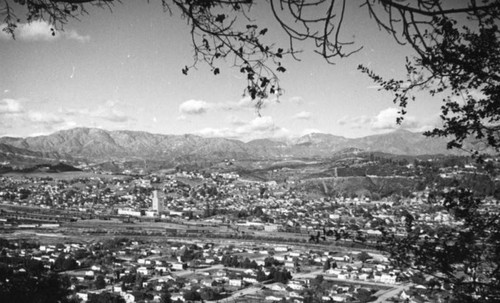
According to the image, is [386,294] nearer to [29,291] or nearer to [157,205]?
[29,291]

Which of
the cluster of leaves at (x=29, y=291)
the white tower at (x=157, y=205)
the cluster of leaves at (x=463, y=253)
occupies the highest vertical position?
the cluster of leaves at (x=463, y=253)

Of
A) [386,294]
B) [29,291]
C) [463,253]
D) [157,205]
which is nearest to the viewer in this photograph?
[463,253]

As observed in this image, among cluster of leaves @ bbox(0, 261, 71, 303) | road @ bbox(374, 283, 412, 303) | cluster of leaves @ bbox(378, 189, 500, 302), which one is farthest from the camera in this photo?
road @ bbox(374, 283, 412, 303)

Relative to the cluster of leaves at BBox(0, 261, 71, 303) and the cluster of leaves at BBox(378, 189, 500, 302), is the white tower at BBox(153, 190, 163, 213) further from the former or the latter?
the cluster of leaves at BBox(378, 189, 500, 302)

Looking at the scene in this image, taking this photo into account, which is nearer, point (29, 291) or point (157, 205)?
point (29, 291)

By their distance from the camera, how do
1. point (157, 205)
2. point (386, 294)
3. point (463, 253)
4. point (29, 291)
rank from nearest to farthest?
point (463, 253) → point (29, 291) → point (386, 294) → point (157, 205)

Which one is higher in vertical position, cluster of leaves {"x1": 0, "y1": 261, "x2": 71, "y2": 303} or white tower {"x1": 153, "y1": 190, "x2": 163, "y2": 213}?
cluster of leaves {"x1": 0, "y1": 261, "x2": 71, "y2": 303}

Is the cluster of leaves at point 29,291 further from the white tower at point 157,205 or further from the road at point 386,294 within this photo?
the white tower at point 157,205

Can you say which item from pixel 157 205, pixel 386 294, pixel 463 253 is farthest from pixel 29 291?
pixel 157 205

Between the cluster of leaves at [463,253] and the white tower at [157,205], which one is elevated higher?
the cluster of leaves at [463,253]

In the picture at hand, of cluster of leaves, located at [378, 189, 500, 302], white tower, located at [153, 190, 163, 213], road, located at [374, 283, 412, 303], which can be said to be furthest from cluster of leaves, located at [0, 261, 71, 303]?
white tower, located at [153, 190, 163, 213]

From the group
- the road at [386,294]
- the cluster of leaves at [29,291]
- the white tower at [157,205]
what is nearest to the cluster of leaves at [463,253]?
the cluster of leaves at [29,291]
